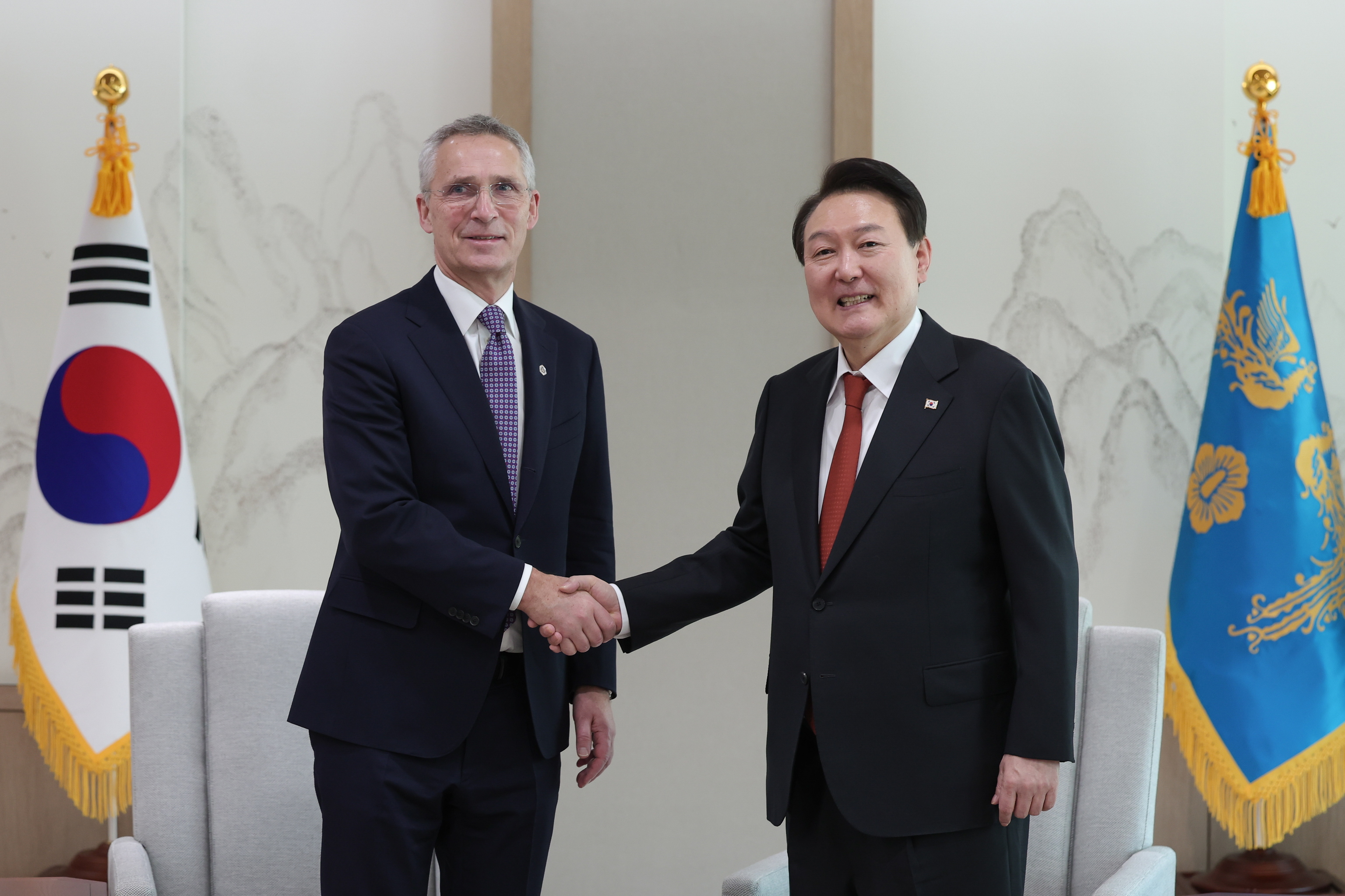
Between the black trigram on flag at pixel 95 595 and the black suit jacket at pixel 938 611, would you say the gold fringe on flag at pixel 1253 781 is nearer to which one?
the black suit jacket at pixel 938 611

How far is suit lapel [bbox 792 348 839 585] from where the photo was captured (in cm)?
171

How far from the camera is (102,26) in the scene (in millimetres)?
3260

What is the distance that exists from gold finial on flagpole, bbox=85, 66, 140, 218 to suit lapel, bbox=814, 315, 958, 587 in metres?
2.22

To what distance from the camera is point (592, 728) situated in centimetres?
202

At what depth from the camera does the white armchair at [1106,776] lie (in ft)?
7.10

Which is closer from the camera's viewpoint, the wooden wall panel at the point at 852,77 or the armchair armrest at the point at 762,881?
the armchair armrest at the point at 762,881

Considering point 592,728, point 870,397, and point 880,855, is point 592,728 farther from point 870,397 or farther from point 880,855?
point 870,397

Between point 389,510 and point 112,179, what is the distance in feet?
5.83

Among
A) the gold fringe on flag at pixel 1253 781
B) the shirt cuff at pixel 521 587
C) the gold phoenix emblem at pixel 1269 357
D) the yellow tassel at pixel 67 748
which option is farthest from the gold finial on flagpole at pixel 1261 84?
the yellow tassel at pixel 67 748

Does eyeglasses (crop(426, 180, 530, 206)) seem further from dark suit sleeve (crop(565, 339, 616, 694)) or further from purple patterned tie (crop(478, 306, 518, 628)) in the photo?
dark suit sleeve (crop(565, 339, 616, 694))

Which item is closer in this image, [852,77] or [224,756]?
[224,756]

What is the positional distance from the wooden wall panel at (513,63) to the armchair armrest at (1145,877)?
6.86ft

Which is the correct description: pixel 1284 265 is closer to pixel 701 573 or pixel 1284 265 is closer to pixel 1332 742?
pixel 1332 742

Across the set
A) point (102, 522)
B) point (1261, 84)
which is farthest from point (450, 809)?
point (1261, 84)
